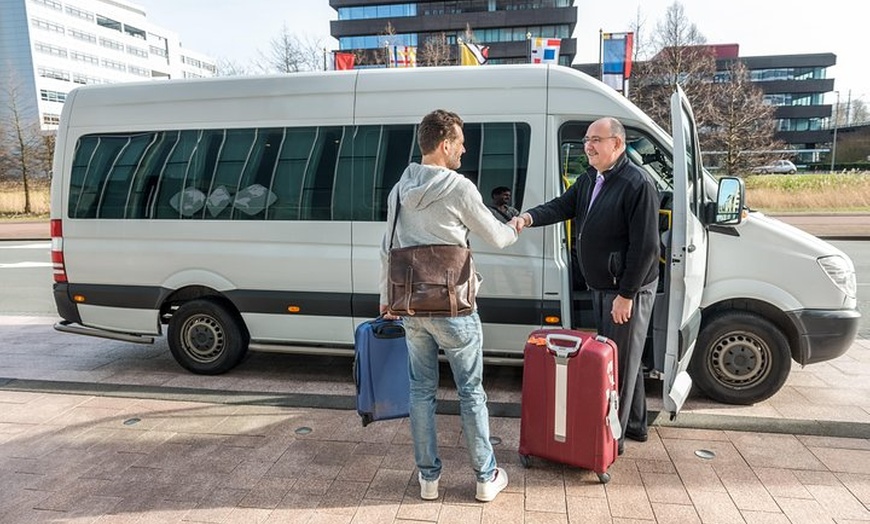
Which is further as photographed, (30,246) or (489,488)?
(30,246)

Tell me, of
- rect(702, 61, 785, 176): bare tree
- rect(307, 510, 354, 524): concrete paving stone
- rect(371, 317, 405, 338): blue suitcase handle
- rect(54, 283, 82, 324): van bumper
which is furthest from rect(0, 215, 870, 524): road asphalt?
rect(702, 61, 785, 176): bare tree

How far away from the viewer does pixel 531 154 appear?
4.31m

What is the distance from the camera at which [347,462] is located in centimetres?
356

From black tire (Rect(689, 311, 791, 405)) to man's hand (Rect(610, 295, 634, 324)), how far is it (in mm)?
1351

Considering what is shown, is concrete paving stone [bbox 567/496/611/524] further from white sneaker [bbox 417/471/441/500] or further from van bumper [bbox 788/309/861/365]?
van bumper [bbox 788/309/861/365]

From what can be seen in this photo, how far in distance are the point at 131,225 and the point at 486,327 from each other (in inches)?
125

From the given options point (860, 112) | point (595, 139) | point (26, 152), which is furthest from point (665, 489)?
point (860, 112)

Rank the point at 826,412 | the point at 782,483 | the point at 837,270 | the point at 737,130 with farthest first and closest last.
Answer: the point at 737,130 < the point at 826,412 < the point at 837,270 < the point at 782,483

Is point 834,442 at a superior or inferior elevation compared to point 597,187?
inferior

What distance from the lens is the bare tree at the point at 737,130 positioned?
24078 millimetres

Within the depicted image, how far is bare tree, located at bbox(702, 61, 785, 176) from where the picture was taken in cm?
2408

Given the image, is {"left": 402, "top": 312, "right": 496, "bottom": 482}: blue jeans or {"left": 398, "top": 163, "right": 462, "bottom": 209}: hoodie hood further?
{"left": 402, "top": 312, "right": 496, "bottom": 482}: blue jeans

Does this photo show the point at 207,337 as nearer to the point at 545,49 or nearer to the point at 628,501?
the point at 628,501

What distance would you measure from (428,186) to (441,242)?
275 millimetres
